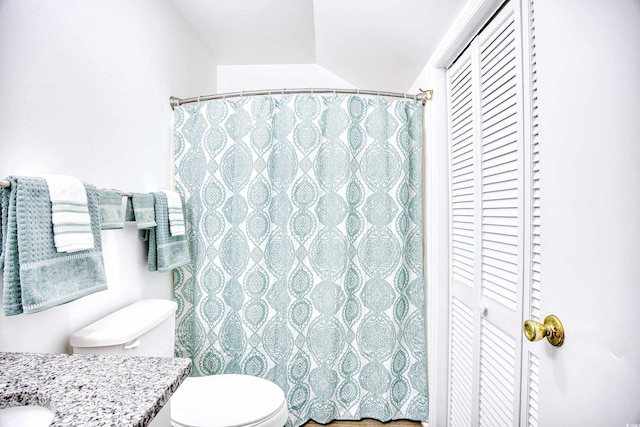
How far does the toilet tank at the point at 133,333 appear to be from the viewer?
1.07m

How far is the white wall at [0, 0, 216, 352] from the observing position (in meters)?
0.95

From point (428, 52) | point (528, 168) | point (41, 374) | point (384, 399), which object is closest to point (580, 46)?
point (528, 168)

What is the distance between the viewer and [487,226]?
1.19 m

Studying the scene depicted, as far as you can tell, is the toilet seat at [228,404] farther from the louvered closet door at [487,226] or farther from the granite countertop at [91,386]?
the louvered closet door at [487,226]

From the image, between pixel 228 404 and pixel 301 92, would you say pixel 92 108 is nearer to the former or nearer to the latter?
pixel 301 92

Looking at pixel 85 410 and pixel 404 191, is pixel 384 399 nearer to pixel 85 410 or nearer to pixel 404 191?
pixel 404 191

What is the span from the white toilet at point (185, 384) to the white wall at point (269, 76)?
185cm

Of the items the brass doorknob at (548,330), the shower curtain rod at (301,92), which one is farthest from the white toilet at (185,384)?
the shower curtain rod at (301,92)

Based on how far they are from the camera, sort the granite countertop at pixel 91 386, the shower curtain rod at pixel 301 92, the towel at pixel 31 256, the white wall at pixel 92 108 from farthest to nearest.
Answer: the shower curtain rod at pixel 301 92 → the white wall at pixel 92 108 → the towel at pixel 31 256 → the granite countertop at pixel 91 386

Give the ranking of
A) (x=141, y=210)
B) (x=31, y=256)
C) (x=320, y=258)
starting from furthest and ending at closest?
(x=320, y=258) → (x=141, y=210) → (x=31, y=256)

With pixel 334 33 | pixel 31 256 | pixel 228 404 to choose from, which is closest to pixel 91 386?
pixel 31 256

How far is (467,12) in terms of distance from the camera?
3.98 ft

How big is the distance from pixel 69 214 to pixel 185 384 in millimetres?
830

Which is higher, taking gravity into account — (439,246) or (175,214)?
(175,214)
